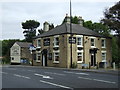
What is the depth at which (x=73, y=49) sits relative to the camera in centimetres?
3888

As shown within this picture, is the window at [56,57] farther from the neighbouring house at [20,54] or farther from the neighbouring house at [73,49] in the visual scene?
the neighbouring house at [20,54]

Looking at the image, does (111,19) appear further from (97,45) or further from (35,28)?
(35,28)

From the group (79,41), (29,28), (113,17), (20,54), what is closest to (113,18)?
(113,17)

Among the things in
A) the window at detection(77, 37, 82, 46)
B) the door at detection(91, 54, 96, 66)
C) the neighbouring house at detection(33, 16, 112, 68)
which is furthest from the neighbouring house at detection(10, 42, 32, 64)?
the window at detection(77, 37, 82, 46)

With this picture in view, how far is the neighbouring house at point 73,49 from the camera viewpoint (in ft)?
127

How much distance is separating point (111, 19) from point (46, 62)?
1387 cm

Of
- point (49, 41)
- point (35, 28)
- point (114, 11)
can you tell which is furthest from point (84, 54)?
point (35, 28)

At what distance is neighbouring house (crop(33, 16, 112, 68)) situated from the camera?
38625 millimetres

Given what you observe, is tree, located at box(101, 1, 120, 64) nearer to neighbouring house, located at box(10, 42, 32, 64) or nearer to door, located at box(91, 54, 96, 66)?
door, located at box(91, 54, 96, 66)

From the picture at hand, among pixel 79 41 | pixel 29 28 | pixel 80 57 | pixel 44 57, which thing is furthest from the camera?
pixel 29 28

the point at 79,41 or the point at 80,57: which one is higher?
the point at 79,41

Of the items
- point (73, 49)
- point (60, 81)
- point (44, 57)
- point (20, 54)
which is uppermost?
point (73, 49)

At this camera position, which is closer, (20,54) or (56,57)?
(56,57)

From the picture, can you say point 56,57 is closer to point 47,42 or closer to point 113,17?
point 47,42
